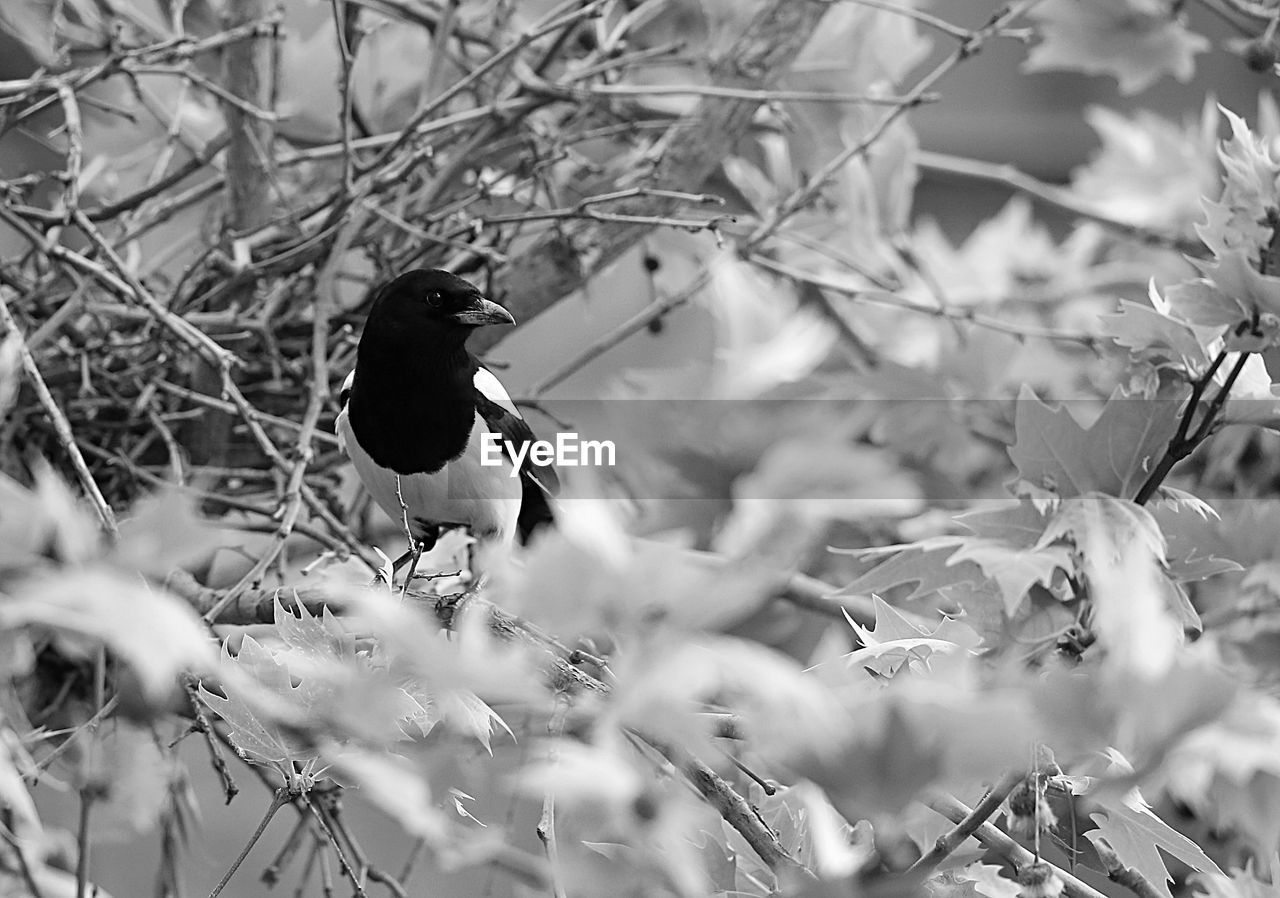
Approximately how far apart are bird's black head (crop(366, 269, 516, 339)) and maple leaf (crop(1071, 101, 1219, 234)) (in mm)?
890

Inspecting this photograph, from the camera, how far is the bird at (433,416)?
3.33ft

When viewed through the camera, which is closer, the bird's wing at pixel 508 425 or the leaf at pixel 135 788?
the leaf at pixel 135 788

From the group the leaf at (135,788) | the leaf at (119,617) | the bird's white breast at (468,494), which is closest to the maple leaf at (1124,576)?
the leaf at (119,617)

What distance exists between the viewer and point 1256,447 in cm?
130

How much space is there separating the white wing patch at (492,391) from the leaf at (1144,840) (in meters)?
0.66

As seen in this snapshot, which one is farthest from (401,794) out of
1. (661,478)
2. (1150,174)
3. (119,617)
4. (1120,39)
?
(1150,174)

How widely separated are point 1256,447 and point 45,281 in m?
1.12

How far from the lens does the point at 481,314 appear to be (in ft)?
3.39

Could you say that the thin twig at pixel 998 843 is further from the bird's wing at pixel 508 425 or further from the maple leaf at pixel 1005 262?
the maple leaf at pixel 1005 262

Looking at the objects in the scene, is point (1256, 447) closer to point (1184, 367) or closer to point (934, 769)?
point (1184, 367)

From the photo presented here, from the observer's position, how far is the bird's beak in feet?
3.37

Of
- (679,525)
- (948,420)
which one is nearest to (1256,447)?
(948,420)

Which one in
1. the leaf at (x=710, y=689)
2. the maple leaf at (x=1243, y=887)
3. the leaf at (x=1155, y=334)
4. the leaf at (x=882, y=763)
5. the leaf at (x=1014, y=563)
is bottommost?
the maple leaf at (x=1243, y=887)

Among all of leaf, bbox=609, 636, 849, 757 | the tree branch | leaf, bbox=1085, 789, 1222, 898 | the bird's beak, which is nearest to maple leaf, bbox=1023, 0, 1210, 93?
the tree branch
